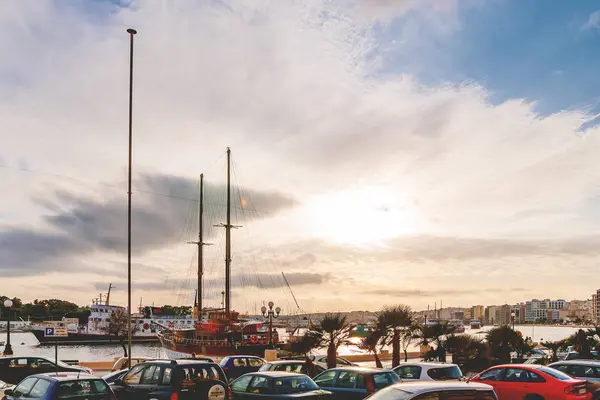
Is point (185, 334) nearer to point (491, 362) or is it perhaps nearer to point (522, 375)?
point (491, 362)

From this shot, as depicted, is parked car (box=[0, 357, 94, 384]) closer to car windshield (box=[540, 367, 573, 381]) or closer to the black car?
the black car

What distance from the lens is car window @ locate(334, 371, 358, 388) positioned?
15.7 meters

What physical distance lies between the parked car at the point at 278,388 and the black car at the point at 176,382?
0.58 metres

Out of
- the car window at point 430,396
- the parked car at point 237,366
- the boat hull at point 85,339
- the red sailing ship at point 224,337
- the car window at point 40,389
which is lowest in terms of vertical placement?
the boat hull at point 85,339

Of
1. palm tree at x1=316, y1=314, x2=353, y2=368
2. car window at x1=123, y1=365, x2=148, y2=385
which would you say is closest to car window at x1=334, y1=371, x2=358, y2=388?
car window at x1=123, y1=365, x2=148, y2=385

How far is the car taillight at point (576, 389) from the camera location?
51.3 feet

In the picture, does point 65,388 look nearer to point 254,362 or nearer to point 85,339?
point 254,362

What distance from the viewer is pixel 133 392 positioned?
48.6 feet

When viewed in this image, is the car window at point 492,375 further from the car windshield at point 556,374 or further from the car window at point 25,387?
the car window at point 25,387

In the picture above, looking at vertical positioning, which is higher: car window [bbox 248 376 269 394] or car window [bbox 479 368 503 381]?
car window [bbox 248 376 269 394]

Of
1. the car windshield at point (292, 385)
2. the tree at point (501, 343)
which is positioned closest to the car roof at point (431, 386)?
the car windshield at point (292, 385)

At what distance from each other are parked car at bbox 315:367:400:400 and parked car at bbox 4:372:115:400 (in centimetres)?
608

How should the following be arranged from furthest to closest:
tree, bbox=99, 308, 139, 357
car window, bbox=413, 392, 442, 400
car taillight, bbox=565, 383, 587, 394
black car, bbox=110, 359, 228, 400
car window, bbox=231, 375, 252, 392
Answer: tree, bbox=99, 308, 139, 357 → car taillight, bbox=565, 383, 587, 394 → car window, bbox=231, 375, 252, 392 → black car, bbox=110, 359, 228, 400 → car window, bbox=413, 392, 442, 400

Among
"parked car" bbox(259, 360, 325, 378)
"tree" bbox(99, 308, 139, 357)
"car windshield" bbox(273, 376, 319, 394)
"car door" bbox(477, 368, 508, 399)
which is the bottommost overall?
"tree" bbox(99, 308, 139, 357)
